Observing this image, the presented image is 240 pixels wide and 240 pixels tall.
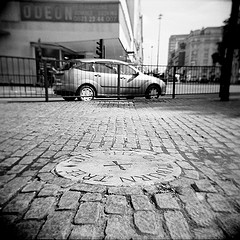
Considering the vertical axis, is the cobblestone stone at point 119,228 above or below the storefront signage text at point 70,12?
below

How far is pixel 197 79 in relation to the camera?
12.5 metres

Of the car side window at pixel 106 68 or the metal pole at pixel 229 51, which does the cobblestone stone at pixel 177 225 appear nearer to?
the car side window at pixel 106 68

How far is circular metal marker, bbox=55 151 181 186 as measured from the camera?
227cm

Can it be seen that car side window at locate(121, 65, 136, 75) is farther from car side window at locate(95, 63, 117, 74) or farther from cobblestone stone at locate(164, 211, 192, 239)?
cobblestone stone at locate(164, 211, 192, 239)

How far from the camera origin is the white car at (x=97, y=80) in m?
9.05

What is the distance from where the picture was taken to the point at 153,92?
1070cm

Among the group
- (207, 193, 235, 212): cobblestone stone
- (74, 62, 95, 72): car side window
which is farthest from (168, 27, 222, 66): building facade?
(207, 193, 235, 212): cobblestone stone

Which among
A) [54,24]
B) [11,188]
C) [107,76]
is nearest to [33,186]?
[11,188]

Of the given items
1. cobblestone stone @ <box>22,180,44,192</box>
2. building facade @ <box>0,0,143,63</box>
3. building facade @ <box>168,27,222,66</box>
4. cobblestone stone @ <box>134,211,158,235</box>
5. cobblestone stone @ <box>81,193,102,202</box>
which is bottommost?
cobblestone stone @ <box>22,180,44,192</box>

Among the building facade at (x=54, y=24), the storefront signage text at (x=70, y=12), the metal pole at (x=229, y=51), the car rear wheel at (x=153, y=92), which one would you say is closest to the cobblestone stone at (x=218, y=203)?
the car rear wheel at (x=153, y=92)

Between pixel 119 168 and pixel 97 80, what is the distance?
7.18m

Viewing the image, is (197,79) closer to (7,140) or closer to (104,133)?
(104,133)

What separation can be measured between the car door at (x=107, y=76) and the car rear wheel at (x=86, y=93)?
0.46 m

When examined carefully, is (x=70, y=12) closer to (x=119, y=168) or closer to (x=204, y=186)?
(x=119, y=168)
